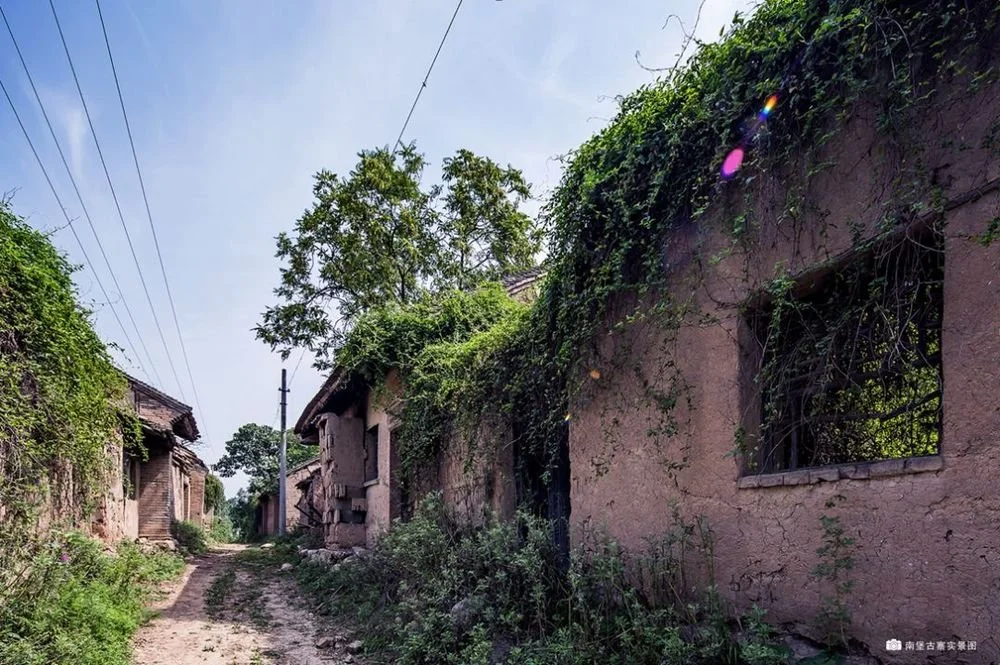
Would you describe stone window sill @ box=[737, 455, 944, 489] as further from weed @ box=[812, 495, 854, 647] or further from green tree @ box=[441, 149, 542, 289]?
green tree @ box=[441, 149, 542, 289]

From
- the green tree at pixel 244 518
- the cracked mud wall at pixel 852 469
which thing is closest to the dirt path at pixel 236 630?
the cracked mud wall at pixel 852 469

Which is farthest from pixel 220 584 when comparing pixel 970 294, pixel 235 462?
pixel 235 462

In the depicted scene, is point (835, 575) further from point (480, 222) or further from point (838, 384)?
point (480, 222)

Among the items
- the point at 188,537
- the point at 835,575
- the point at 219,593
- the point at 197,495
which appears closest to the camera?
the point at 835,575

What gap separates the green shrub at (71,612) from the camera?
186 inches

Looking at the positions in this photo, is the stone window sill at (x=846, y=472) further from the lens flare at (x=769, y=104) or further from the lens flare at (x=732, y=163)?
the lens flare at (x=769, y=104)

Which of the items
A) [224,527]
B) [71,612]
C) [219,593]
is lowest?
[224,527]

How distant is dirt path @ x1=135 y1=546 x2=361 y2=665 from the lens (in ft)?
19.0

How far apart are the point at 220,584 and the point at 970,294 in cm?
1057

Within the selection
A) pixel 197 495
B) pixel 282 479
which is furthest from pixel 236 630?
pixel 197 495

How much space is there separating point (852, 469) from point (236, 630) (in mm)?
6485

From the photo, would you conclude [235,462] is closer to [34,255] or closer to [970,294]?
[34,255]

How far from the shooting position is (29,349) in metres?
6.02

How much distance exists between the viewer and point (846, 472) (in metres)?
3.21
